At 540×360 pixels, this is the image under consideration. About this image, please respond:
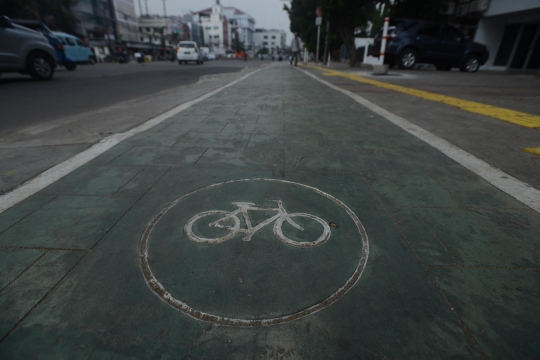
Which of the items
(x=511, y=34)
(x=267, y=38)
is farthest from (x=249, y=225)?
(x=267, y=38)

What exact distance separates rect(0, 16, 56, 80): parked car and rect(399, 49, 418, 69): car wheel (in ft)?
48.0

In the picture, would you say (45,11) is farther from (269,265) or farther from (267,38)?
(267,38)

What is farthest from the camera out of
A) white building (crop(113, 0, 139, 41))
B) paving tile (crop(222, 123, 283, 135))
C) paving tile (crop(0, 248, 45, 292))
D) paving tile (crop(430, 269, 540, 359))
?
white building (crop(113, 0, 139, 41))

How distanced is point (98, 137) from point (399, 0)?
19394 millimetres

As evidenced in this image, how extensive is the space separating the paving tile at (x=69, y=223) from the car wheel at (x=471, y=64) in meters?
16.4

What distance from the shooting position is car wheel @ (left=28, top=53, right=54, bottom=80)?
8.89 meters

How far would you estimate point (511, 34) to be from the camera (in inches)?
581

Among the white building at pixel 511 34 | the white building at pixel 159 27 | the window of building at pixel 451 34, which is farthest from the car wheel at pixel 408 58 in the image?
the white building at pixel 159 27

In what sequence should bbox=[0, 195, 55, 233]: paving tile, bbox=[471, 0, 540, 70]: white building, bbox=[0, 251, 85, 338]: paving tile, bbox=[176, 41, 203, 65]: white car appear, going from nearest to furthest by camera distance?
bbox=[0, 251, 85, 338]: paving tile
bbox=[0, 195, 55, 233]: paving tile
bbox=[471, 0, 540, 70]: white building
bbox=[176, 41, 203, 65]: white car

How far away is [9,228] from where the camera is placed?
1.71m

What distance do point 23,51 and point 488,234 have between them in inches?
474

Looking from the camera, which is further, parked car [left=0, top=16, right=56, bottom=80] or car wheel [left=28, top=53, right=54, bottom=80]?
car wheel [left=28, top=53, right=54, bottom=80]

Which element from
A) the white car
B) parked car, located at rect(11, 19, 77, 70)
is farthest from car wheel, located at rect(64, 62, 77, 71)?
the white car

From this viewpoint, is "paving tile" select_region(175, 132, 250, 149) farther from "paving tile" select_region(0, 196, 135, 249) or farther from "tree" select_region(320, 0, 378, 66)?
"tree" select_region(320, 0, 378, 66)
